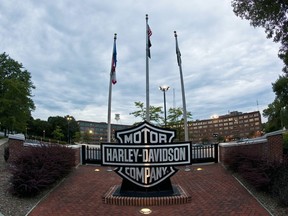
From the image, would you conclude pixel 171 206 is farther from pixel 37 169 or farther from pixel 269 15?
pixel 269 15

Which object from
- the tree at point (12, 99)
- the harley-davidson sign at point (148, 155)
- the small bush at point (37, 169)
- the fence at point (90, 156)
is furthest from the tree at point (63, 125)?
the harley-davidson sign at point (148, 155)

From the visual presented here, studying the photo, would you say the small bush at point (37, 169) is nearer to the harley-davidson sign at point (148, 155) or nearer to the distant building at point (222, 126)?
the harley-davidson sign at point (148, 155)

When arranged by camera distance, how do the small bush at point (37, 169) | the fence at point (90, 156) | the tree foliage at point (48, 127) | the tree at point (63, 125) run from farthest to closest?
the tree at point (63, 125)
the tree foliage at point (48, 127)
the fence at point (90, 156)
the small bush at point (37, 169)

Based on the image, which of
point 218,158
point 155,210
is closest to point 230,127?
point 218,158

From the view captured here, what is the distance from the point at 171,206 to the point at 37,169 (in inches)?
192

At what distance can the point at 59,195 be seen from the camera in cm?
1020

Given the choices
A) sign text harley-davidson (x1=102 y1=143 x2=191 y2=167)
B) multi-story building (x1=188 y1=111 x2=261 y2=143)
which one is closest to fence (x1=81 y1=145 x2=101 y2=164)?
sign text harley-davidson (x1=102 y1=143 x2=191 y2=167)

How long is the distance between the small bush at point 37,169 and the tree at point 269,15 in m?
10.1

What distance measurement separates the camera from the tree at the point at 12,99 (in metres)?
41.5

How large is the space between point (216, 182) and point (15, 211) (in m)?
7.25

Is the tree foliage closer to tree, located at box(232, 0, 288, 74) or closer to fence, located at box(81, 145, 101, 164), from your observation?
fence, located at box(81, 145, 101, 164)

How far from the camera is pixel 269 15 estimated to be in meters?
12.6

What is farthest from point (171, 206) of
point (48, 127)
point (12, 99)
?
point (48, 127)

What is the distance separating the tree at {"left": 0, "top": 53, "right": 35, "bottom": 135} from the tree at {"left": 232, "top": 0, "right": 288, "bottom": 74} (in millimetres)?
35845
